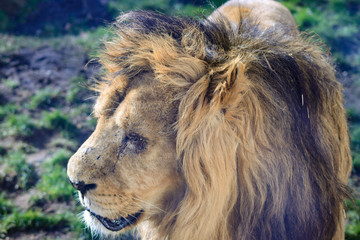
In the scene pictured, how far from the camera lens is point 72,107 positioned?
453cm

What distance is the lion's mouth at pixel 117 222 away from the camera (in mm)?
1844

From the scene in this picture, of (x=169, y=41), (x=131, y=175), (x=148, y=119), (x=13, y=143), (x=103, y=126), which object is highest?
(x=169, y=41)

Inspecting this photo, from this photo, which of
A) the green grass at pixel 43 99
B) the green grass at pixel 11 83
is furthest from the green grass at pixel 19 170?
the green grass at pixel 11 83

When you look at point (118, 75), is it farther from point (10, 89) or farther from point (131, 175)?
point (10, 89)

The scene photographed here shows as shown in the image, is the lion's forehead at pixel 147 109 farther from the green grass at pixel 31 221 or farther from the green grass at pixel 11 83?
the green grass at pixel 11 83

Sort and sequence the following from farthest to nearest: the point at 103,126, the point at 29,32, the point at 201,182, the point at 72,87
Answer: the point at 29,32 → the point at 72,87 → the point at 103,126 → the point at 201,182

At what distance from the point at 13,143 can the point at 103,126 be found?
2.50 m

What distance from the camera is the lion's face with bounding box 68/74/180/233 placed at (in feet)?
5.61

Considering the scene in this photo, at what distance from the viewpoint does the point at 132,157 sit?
5.66ft

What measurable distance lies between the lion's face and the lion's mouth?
7cm

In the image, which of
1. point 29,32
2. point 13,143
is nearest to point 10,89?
point 13,143

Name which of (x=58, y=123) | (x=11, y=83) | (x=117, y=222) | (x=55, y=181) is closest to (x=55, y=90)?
(x=11, y=83)

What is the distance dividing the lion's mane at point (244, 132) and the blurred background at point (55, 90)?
0.51m

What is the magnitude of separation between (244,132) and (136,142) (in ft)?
1.50
